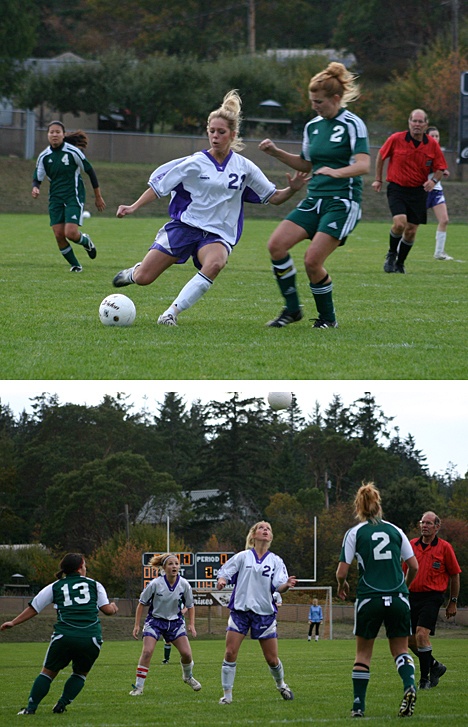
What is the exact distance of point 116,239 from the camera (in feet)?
80.0

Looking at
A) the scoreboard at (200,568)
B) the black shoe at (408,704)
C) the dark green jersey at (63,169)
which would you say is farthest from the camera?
the scoreboard at (200,568)

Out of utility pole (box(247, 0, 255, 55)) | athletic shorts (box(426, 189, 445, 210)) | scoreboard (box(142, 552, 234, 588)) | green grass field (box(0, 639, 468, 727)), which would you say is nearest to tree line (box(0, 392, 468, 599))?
scoreboard (box(142, 552, 234, 588))

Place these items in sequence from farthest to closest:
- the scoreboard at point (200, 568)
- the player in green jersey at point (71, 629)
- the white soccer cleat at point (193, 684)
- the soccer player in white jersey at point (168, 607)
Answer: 1. the scoreboard at point (200, 568)
2. the soccer player in white jersey at point (168, 607)
3. the white soccer cleat at point (193, 684)
4. the player in green jersey at point (71, 629)

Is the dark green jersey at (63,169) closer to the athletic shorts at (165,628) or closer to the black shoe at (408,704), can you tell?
the athletic shorts at (165,628)

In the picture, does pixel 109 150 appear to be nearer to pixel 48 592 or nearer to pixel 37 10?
pixel 37 10

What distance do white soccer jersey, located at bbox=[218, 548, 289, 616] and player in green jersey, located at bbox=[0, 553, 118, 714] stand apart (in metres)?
1.10

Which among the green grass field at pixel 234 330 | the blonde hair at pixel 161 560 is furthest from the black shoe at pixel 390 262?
the blonde hair at pixel 161 560

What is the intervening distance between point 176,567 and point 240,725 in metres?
3.15

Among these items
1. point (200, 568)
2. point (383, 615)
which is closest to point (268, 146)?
point (383, 615)

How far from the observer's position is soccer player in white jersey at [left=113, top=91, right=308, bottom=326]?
9.50m

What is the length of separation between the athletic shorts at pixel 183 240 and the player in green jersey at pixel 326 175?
0.64m

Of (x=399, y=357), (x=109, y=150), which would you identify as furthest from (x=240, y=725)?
(x=109, y=150)

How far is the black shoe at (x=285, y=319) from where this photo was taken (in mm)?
10055

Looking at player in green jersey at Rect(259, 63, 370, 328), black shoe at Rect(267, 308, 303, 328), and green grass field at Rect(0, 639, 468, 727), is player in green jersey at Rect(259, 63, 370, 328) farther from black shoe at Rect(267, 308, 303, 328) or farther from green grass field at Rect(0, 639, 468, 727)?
green grass field at Rect(0, 639, 468, 727)
